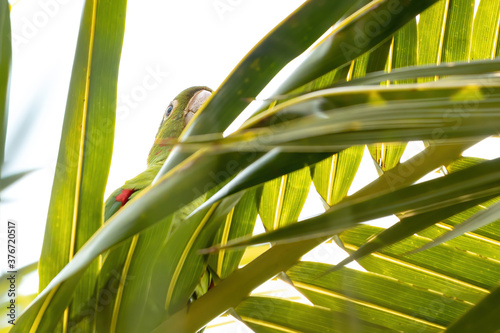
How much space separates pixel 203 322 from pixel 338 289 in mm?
201

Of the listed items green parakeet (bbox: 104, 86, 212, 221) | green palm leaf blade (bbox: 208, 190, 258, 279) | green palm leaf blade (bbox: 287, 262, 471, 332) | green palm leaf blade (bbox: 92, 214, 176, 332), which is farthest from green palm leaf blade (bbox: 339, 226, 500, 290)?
green parakeet (bbox: 104, 86, 212, 221)

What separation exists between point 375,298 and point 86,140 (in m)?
0.41

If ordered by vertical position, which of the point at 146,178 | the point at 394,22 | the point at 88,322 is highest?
the point at 146,178

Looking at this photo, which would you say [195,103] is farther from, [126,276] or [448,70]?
[448,70]

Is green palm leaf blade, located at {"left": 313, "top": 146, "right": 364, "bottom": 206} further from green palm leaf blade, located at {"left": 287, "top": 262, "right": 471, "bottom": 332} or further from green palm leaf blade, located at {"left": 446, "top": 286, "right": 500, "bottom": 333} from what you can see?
green palm leaf blade, located at {"left": 446, "top": 286, "right": 500, "bottom": 333}

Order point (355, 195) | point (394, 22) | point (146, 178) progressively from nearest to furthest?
point (394, 22) → point (355, 195) → point (146, 178)

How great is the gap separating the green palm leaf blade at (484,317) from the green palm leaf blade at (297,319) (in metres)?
0.34

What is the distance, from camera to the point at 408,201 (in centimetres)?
27

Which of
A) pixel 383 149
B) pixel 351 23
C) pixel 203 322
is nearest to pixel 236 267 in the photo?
pixel 203 322

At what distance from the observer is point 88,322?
0.49m

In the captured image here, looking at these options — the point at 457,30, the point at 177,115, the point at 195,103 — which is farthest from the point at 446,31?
the point at 177,115

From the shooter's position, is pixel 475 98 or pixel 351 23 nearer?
pixel 475 98

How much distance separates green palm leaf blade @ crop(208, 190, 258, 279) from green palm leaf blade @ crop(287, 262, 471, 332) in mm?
83

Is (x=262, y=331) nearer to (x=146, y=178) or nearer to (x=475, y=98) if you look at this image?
(x=475, y=98)
